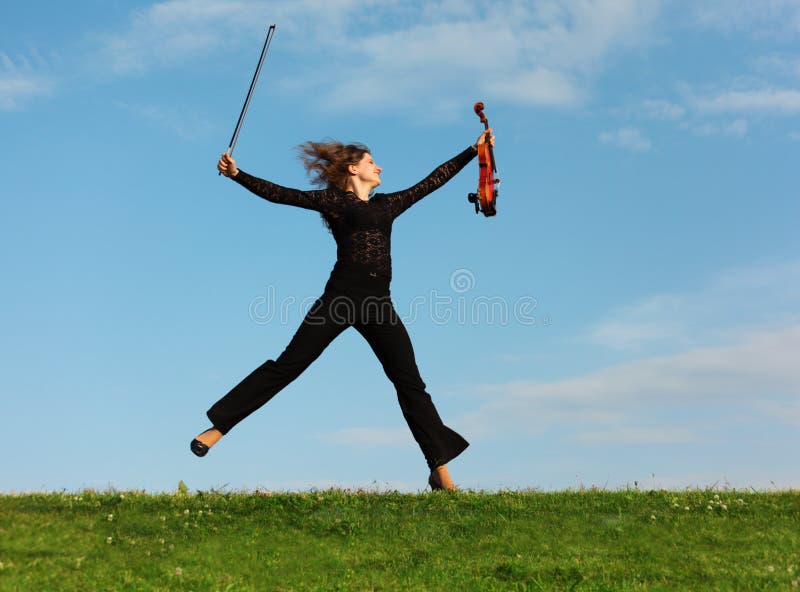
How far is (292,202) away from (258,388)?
248cm

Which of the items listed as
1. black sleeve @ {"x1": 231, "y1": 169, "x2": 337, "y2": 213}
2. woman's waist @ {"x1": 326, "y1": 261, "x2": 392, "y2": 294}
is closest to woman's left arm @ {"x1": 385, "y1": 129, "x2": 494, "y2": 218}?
black sleeve @ {"x1": 231, "y1": 169, "x2": 337, "y2": 213}

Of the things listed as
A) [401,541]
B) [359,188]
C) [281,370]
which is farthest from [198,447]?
[359,188]

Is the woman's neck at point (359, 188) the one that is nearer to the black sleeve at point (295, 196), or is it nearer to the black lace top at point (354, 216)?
the black lace top at point (354, 216)

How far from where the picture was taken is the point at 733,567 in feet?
28.6

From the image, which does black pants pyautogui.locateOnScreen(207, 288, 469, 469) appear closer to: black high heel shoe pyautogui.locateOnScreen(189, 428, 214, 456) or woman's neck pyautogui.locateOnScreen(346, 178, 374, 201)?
black high heel shoe pyautogui.locateOnScreen(189, 428, 214, 456)

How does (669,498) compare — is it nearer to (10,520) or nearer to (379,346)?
(379,346)

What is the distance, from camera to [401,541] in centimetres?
944

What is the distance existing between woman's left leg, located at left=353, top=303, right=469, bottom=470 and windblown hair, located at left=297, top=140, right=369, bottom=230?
1978 millimetres

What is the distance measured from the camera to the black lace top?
11.4 metres

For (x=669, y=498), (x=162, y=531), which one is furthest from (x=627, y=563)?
(x=162, y=531)

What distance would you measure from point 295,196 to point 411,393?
9.83 ft

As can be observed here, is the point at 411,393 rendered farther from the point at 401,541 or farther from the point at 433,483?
the point at 401,541

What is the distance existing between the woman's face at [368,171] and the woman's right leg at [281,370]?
1.90 meters

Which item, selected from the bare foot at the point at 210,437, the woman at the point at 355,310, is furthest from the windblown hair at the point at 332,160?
the bare foot at the point at 210,437
